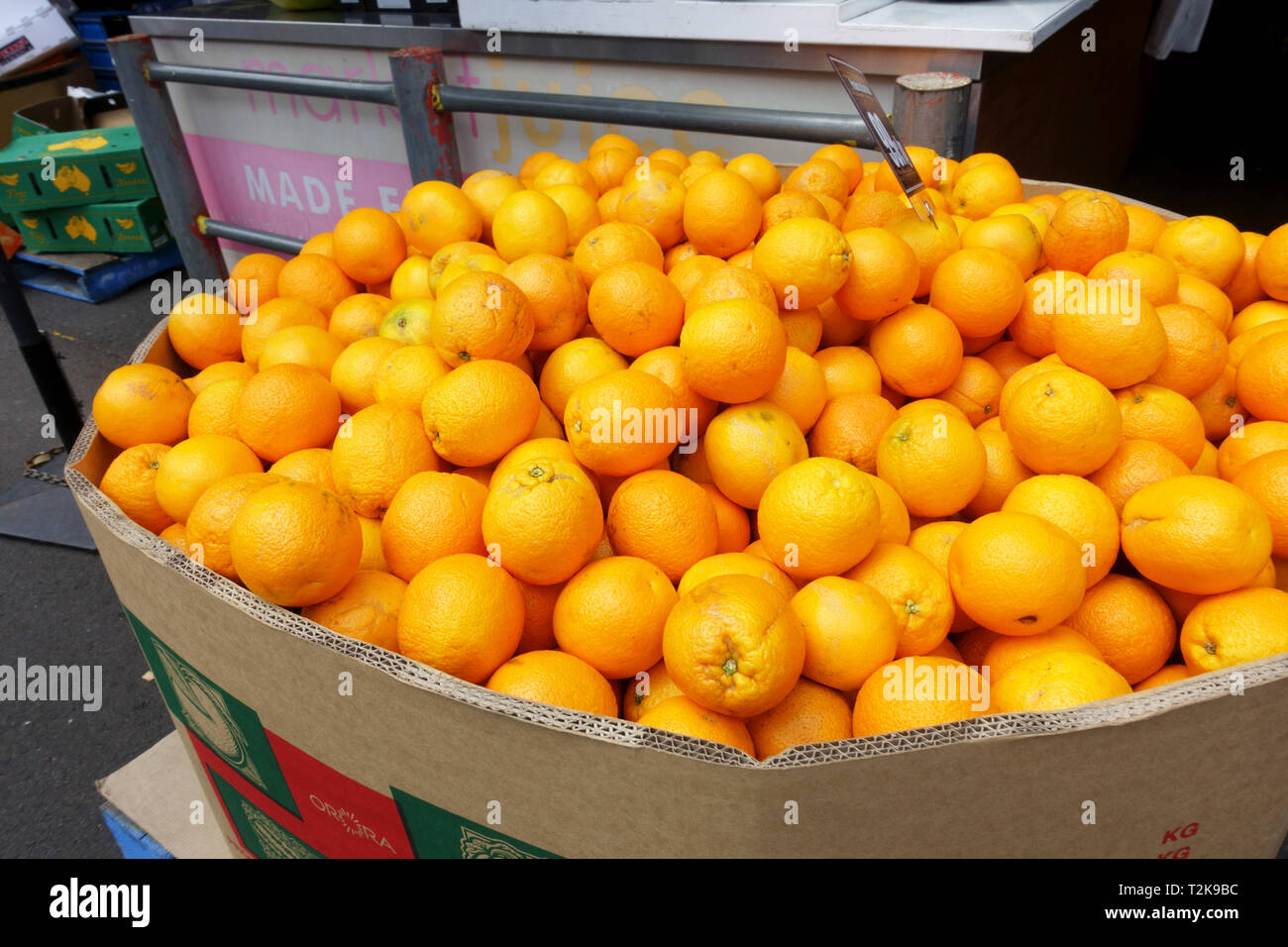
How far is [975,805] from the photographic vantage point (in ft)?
2.44

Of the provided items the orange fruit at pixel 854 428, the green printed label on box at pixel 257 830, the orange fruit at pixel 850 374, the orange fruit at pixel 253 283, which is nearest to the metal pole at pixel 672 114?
the orange fruit at pixel 850 374

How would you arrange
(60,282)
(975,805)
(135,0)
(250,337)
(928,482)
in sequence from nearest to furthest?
(975,805) → (928,482) → (250,337) → (60,282) → (135,0)

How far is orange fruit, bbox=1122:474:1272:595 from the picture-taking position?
2.97ft

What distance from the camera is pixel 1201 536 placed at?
0.91 metres

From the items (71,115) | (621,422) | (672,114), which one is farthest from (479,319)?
(71,115)

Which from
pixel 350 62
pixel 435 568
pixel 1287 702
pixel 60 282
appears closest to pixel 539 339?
pixel 435 568

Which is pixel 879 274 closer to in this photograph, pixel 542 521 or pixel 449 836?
pixel 542 521

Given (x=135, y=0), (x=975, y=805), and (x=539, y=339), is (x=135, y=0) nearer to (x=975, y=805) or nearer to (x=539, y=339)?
(x=539, y=339)

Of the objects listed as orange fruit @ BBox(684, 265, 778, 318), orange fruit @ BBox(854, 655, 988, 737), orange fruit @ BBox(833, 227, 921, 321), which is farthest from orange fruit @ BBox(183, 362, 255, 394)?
orange fruit @ BBox(854, 655, 988, 737)

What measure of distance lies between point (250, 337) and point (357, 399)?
1.08 feet

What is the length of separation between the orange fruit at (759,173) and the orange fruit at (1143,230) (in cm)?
68

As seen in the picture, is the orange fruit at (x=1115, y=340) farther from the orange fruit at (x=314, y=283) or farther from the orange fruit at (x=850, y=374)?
the orange fruit at (x=314, y=283)

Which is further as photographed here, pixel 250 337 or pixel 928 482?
pixel 250 337

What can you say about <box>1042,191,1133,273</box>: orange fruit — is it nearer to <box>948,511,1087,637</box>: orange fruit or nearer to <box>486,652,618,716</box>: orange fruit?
<box>948,511,1087,637</box>: orange fruit
